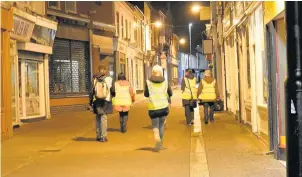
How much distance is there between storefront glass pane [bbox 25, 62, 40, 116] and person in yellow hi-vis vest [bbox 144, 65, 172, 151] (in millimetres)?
8507

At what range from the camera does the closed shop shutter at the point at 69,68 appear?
768 inches

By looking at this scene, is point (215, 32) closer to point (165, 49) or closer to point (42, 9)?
Answer: point (42, 9)

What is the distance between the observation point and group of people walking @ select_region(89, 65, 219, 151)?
9086 millimetres

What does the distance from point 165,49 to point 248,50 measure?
40335 mm

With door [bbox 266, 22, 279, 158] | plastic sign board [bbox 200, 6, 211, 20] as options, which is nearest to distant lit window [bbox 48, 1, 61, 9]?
plastic sign board [bbox 200, 6, 211, 20]

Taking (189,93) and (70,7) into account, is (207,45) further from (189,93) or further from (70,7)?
(189,93)

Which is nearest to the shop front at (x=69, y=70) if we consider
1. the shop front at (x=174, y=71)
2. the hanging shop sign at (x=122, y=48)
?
the hanging shop sign at (x=122, y=48)

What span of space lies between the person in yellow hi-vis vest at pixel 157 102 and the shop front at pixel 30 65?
6.22 m

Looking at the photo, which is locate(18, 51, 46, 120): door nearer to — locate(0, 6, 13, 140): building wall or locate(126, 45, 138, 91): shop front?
locate(0, 6, 13, 140): building wall

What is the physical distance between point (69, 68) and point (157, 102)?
1211cm

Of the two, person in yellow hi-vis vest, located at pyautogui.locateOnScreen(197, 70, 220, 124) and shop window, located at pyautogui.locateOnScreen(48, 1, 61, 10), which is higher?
shop window, located at pyautogui.locateOnScreen(48, 1, 61, 10)

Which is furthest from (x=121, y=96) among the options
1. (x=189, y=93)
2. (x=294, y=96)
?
(x=294, y=96)

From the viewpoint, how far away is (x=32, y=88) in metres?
17.1

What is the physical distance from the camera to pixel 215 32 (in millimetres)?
20250
